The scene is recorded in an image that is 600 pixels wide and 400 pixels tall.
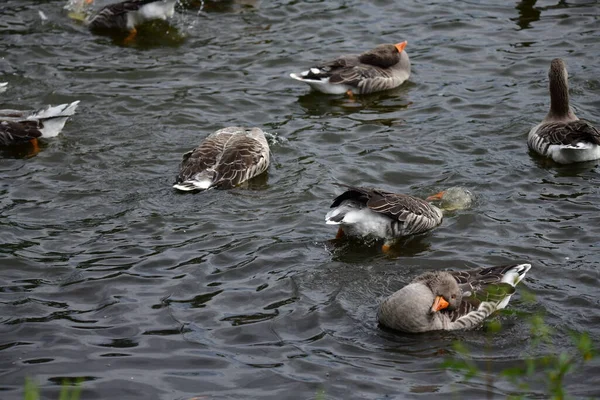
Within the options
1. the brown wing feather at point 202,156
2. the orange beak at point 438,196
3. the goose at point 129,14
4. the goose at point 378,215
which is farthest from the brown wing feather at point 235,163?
the goose at point 129,14

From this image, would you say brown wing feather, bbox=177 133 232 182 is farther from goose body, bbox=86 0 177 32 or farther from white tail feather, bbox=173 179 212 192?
goose body, bbox=86 0 177 32

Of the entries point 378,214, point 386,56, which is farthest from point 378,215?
point 386,56

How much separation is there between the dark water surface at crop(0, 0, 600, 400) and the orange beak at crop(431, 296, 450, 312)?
27 centimetres

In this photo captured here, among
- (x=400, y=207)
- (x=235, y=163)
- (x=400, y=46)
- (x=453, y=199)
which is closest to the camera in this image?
(x=400, y=207)

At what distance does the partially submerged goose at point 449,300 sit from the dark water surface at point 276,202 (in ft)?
0.54

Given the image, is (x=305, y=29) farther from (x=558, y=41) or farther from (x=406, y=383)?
(x=406, y=383)

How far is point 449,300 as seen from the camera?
26.1 feet

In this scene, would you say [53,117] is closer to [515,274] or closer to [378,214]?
[378,214]

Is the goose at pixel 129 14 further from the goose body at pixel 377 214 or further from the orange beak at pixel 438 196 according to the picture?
the goose body at pixel 377 214

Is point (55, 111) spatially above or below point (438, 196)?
above

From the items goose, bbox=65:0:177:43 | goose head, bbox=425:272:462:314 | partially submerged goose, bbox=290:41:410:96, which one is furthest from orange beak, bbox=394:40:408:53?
goose head, bbox=425:272:462:314

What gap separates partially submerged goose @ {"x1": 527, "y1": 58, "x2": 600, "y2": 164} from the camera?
37.8 feet

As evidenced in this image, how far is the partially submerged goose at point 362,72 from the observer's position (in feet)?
45.4

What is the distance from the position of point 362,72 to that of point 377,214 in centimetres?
478
